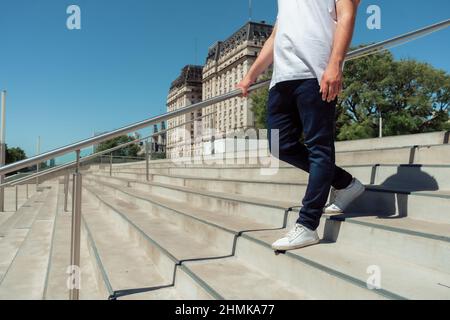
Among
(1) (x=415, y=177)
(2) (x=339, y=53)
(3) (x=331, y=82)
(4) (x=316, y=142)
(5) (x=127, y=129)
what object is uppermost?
(2) (x=339, y=53)

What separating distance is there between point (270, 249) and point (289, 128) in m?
0.73

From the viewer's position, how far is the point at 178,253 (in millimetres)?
2430

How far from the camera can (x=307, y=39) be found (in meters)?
2.02

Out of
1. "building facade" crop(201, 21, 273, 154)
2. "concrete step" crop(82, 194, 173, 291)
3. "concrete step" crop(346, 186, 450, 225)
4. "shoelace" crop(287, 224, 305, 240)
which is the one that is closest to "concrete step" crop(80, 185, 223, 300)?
"concrete step" crop(82, 194, 173, 291)

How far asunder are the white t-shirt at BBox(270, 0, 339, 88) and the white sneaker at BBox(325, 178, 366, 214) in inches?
30.5

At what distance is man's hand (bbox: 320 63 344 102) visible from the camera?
6.16ft

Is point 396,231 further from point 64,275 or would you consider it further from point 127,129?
point 64,275

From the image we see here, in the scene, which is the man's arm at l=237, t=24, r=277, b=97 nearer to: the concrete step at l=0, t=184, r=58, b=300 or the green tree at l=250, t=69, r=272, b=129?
the concrete step at l=0, t=184, r=58, b=300

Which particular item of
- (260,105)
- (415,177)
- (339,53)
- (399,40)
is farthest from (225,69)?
(339,53)

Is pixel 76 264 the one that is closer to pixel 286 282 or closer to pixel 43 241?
pixel 286 282

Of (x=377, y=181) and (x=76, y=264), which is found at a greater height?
(x=377, y=181)

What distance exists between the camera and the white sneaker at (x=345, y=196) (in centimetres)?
230
